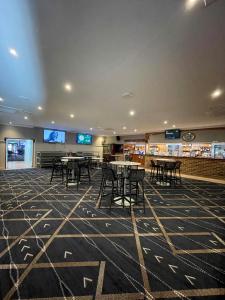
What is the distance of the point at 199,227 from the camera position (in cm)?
281

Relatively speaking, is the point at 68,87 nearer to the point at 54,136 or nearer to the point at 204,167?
the point at 204,167

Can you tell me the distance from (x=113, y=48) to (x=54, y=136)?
1039cm

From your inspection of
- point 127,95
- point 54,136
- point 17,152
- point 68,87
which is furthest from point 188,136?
point 17,152

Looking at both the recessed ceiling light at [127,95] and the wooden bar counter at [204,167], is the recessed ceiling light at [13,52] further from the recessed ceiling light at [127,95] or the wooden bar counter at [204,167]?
the wooden bar counter at [204,167]

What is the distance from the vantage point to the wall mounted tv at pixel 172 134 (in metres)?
9.80

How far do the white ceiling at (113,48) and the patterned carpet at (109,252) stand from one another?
9.10ft

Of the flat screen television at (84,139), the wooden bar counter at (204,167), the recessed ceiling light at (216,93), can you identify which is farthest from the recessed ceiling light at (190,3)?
the flat screen television at (84,139)

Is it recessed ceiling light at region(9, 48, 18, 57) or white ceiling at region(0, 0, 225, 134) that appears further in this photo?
recessed ceiling light at region(9, 48, 18, 57)

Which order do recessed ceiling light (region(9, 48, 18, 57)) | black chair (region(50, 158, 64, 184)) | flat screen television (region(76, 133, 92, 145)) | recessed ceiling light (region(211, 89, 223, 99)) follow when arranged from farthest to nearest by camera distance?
flat screen television (region(76, 133, 92, 145))
black chair (region(50, 158, 64, 184))
recessed ceiling light (region(211, 89, 223, 99))
recessed ceiling light (region(9, 48, 18, 57))

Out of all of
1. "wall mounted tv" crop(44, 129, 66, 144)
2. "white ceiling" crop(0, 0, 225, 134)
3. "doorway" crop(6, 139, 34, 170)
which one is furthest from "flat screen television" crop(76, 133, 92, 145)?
"white ceiling" crop(0, 0, 225, 134)

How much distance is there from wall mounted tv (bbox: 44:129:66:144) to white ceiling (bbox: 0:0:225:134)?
7.21m

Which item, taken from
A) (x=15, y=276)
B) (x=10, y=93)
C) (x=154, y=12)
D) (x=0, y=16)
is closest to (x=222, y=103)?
(x=154, y=12)

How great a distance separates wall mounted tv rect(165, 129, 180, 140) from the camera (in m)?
9.80

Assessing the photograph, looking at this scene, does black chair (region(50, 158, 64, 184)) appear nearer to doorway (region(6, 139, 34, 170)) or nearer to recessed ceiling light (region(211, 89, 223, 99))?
doorway (region(6, 139, 34, 170))
